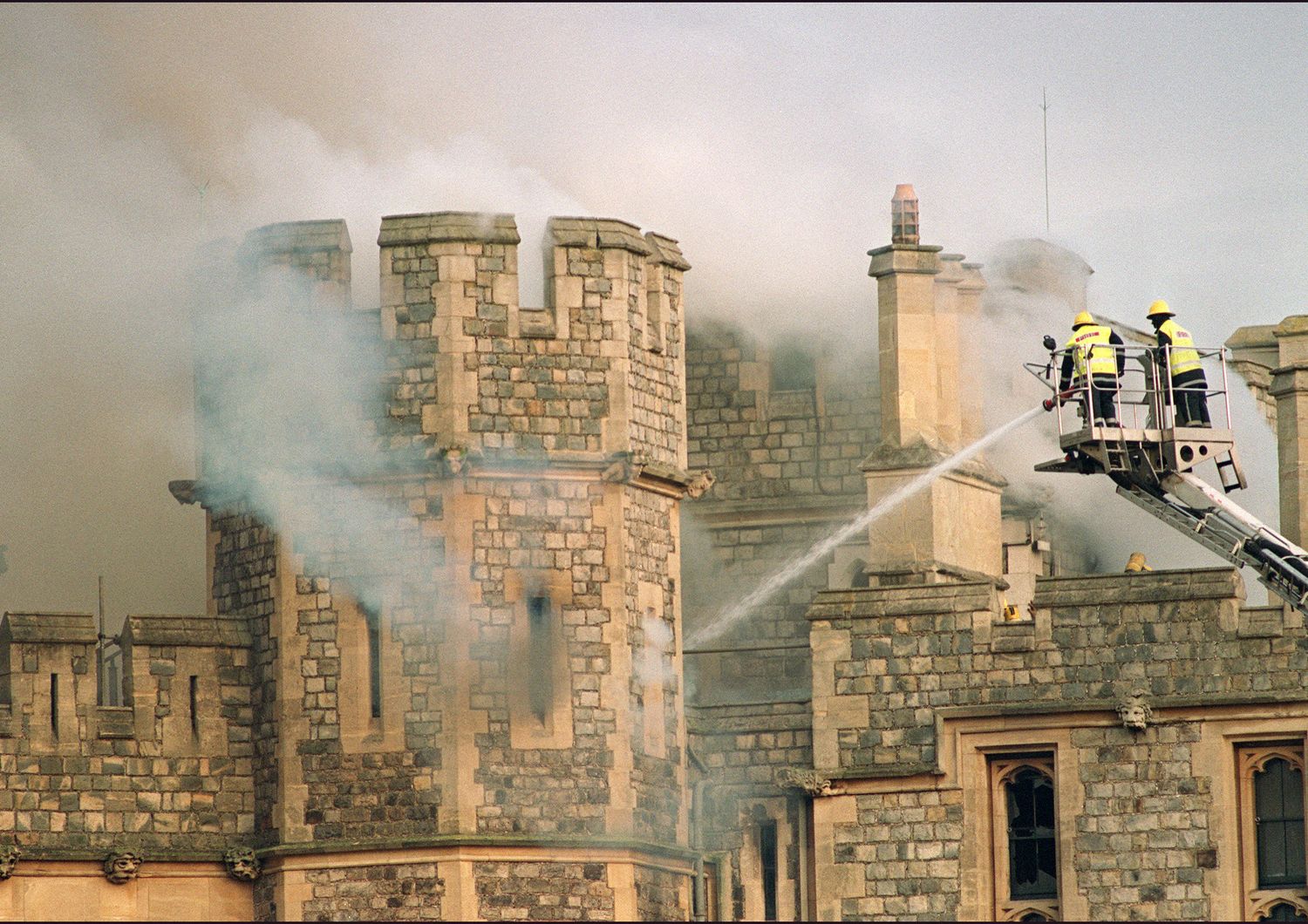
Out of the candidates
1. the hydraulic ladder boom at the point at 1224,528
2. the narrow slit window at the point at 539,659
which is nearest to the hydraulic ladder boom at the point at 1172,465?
the hydraulic ladder boom at the point at 1224,528

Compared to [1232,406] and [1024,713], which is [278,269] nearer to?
[1024,713]

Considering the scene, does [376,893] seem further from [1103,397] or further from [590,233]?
[1103,397]

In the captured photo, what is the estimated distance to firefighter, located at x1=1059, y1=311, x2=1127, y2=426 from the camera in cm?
4425

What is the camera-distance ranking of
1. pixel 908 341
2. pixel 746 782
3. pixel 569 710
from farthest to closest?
1. pixel 908 341
2. pixel 746 782
3. pixel 569 710

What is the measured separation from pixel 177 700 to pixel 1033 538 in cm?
1061

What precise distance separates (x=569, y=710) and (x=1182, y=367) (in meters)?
7.08

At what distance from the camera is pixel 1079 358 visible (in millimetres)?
44500

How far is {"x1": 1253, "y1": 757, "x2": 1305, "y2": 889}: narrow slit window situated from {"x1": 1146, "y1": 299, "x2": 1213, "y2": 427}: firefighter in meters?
3.69

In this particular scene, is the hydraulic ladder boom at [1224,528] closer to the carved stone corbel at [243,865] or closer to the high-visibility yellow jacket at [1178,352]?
the high-visibility yellow jacket at [1178,352]

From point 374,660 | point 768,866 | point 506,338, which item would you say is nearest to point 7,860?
point 374,660

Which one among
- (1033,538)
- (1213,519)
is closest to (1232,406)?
(1033,538)

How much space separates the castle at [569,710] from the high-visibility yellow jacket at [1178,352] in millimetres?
2101

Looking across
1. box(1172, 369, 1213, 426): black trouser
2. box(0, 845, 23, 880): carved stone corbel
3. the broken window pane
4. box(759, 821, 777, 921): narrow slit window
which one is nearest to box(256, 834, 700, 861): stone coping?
box(759, 821, 777, 921): narrow slit window

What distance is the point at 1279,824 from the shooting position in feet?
144
